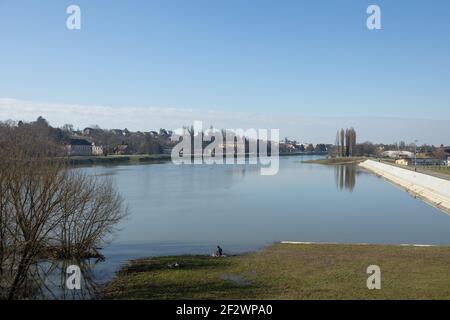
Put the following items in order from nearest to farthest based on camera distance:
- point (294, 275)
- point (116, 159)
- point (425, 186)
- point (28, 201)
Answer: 1. point (28, 201)
2. point (294, 275)
3. point (425, 186)
4. point (116, 159)

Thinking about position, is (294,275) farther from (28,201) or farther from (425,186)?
(425,186)

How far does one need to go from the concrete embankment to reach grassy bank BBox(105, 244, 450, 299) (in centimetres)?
1641

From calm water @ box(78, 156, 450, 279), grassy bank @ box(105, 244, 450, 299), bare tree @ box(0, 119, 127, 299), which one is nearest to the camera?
grassy bank @ box(105, 244, 450, 299)

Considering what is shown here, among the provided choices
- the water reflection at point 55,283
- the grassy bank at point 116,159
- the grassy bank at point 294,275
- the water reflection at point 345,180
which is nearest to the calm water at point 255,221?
the water reflection at point 55,283

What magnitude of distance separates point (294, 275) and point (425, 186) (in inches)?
1168

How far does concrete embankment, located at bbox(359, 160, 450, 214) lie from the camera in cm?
2917

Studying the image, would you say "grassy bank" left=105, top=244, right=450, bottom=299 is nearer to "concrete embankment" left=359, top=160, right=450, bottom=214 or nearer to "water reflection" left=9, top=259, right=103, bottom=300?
"water reflection" left=9, top=259, right=103, bottom=300

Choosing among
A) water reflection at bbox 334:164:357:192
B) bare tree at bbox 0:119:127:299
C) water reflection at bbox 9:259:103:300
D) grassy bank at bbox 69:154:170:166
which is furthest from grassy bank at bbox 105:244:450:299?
grassy bank at bbox 69:154:170:166

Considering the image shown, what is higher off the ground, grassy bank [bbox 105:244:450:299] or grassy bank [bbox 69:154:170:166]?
grassy bank [bbox 69:154:170:166]

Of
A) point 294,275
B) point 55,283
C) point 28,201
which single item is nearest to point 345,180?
point 294,275

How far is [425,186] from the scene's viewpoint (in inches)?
1416
